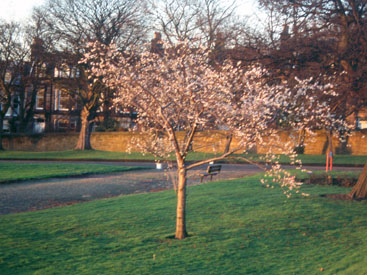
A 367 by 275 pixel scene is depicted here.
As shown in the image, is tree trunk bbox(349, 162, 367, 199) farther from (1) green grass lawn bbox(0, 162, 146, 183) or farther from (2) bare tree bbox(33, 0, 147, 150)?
(2) bare tree bbox(33, 0, 147, 150)

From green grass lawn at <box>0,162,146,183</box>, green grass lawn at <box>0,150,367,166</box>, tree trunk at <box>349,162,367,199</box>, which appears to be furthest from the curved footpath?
green grass lawn at <box>0,150,367,166</box>

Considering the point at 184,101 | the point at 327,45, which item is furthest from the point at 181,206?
the point at 327,45

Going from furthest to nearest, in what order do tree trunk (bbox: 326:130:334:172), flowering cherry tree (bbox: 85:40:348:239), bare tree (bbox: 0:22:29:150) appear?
bare tree (bbox: 0:22:29:150) < tree trunk (bbox: 326:130:334:172) < flowering cherry tree (bbox: 85:40:348:239)

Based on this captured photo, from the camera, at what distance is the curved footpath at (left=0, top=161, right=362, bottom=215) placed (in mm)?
12914

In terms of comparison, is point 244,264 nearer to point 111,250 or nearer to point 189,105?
point 111,250

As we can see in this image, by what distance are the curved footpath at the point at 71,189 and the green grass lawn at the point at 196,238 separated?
1.46m

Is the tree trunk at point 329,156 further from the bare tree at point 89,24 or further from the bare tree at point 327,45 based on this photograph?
the bare tree at point 89,24

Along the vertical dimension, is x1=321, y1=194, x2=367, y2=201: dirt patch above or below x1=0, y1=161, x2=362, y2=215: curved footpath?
above

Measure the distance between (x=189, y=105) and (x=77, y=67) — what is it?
29532 millimetres

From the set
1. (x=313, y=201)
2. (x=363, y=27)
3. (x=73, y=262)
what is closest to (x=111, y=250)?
(x=73, y=262)

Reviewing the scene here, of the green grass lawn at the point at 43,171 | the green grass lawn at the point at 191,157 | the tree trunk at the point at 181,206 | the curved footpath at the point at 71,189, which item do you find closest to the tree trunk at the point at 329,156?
the green grass lawn at the point at 191,157

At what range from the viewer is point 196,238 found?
849 centimetres

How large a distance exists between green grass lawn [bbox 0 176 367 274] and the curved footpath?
1.46 m

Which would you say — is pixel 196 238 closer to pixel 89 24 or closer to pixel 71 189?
pixel 71 189
